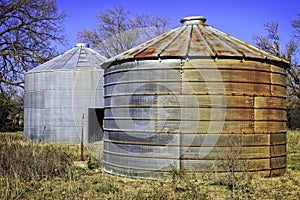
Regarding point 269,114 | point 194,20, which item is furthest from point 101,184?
point 194,20

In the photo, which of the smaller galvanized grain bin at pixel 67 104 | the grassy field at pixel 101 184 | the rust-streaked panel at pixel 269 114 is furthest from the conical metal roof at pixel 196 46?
the smaller galvanized grain bin at pixel 67 104

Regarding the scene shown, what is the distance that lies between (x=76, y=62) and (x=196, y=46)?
1167 cm

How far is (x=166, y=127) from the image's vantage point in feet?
31.6

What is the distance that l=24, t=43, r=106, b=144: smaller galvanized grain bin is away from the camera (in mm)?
19234

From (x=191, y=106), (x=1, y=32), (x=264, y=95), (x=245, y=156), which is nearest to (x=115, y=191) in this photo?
(x=191, y=106)

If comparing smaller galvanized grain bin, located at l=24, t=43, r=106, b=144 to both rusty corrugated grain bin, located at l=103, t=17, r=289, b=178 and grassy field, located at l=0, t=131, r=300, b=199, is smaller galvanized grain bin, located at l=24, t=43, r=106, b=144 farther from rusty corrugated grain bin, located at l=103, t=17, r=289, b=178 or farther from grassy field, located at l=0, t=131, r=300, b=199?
rusty corrugated grain bin, located at l=103, t=17, r=289, b=178

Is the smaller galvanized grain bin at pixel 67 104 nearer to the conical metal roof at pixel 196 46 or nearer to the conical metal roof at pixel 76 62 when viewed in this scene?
the conical metal roof at pixel 76 62

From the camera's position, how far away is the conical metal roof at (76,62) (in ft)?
66.1

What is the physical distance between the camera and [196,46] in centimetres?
1009

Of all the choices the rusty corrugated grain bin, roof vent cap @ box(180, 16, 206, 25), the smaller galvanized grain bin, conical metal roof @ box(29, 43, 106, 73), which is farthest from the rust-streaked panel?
conical metal roof @ box(29, 43, 106, 73)

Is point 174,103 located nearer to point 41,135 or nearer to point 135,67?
point 135,67

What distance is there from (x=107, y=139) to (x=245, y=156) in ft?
12.7

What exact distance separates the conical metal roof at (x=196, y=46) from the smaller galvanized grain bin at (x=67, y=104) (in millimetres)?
8564

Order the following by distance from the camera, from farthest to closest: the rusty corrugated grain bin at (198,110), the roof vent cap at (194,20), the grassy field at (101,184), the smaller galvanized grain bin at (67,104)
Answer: the smaller galvanized grain bin at (67,104) < the roof vent cap at (194,20) < the rusty corrugated grain bin at (198,110) < the grassy field at (101,184)
